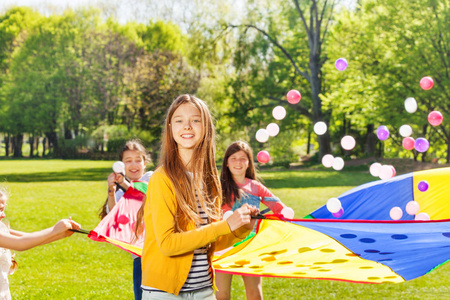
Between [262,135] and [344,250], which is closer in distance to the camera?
[344,250]

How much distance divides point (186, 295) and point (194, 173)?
0.56 m

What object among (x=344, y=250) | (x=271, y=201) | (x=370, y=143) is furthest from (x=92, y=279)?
(x=370, y=143)

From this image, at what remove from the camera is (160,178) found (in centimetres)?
239

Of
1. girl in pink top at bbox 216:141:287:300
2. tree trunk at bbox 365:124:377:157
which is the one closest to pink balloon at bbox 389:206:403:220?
girl in pink top at bbox 216:141:287:300

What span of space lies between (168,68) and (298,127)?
30.8 ft

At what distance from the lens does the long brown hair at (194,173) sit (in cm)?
239

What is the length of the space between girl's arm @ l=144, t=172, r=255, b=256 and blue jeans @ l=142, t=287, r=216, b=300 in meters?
0.20

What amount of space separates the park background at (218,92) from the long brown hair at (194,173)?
99.3 inches

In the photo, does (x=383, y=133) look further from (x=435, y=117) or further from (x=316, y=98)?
(x=316, y=98)

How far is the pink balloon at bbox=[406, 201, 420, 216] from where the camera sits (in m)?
5.04

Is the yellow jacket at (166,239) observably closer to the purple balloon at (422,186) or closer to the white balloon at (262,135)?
the purple balloon at (422,186)

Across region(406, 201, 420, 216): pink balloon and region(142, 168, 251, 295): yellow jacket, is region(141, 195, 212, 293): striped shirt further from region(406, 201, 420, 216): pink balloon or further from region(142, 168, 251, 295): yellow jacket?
region(406, 201, 420, 216): pink balloon

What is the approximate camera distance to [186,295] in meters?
2.38

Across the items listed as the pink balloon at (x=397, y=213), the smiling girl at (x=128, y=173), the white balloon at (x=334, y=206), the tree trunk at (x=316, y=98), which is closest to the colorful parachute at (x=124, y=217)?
the smiling girl at (x=128, y=173)
